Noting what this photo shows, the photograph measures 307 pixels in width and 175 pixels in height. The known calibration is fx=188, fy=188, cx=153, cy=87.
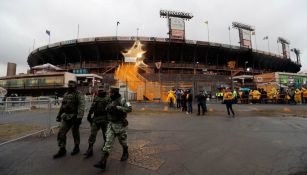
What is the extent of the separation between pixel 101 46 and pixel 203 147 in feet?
158

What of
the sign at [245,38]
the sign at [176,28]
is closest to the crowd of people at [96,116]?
the sign at [176,28]

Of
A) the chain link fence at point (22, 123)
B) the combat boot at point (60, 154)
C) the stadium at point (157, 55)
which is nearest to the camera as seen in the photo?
the combat boot at point (60, 154)

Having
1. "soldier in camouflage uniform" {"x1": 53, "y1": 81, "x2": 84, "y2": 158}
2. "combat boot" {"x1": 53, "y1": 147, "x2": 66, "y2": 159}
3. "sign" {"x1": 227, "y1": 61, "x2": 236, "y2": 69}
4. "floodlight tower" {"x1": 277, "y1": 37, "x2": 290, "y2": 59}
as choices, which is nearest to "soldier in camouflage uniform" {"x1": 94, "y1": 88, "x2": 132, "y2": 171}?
"soldier in camouflage uniform" {"x1": 53, "y1": 81, "x2": 84, "y2": 158}

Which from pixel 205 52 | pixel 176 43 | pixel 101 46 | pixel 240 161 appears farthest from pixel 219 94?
pixel 101 46

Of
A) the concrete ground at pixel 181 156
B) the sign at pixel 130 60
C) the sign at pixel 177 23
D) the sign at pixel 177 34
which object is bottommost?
the concrete ground at pixel 181 156

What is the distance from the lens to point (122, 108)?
Result: 4297mm

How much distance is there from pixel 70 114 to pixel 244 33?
200 feet

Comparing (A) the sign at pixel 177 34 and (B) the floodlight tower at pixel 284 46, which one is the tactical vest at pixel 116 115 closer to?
(A) the sign at pixel 177 34

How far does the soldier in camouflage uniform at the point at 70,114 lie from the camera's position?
16.0 ft

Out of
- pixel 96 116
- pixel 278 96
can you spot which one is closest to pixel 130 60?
pixel 278 96

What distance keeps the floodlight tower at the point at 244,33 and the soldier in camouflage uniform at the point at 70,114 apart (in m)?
57.9

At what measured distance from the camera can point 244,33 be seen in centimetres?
5578

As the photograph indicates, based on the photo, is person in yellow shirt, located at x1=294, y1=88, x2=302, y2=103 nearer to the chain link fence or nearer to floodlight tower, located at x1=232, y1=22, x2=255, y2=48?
the chain link fence

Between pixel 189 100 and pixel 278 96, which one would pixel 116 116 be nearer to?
pixel 189 100
